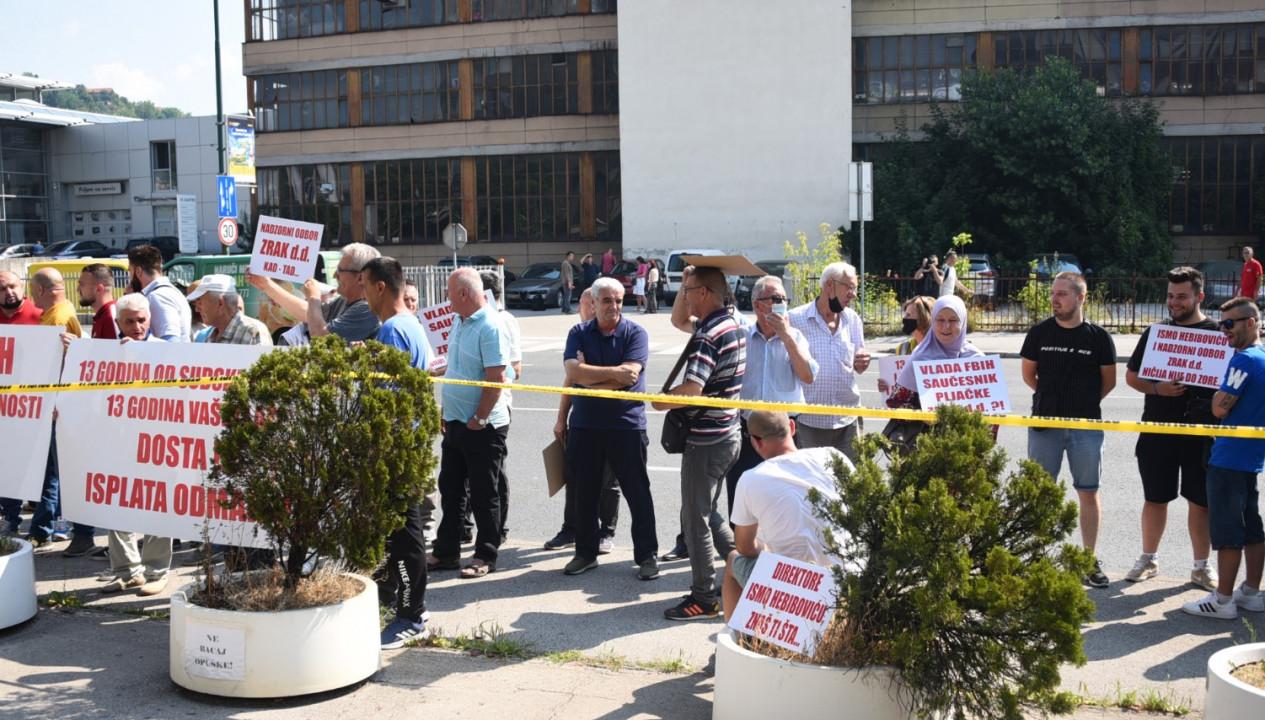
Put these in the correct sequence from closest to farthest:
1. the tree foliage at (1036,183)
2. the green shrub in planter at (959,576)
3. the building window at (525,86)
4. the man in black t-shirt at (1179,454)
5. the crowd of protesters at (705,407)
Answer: the green shrub in planter at (959,576)
the crowd of protesters at (705,407)
the man in black t-shirt at (1179,454)
the tree foliage at (1036,183)
the building window at (525,86)

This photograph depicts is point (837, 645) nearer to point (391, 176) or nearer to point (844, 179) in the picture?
point (844, 179)

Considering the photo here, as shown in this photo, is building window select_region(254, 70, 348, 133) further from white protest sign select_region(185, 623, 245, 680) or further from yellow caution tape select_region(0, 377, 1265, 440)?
white protest sign select_region(185, 623, 245, 680)

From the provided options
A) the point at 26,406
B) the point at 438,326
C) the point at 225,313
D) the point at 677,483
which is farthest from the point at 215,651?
the point at 677,483

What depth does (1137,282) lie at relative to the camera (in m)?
24.6

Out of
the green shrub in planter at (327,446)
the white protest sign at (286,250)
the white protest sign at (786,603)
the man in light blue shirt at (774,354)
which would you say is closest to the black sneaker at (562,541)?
the man in light blue shirt at (774,354)

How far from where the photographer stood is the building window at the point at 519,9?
47.2 metres

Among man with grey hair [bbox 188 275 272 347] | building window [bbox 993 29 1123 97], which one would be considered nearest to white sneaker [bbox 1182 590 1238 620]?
man with grey hair [bbox 188 275 272 347]

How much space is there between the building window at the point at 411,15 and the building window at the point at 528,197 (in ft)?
19.6

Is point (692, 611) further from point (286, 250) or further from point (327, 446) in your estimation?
point (286, 250)

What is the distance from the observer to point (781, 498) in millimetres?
5062

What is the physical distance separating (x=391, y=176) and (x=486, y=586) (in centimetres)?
4458

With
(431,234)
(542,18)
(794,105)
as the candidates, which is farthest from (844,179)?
(431,234)

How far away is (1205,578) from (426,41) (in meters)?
45.8

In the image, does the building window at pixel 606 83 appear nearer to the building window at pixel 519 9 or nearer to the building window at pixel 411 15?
the building window at pixel 519 9
